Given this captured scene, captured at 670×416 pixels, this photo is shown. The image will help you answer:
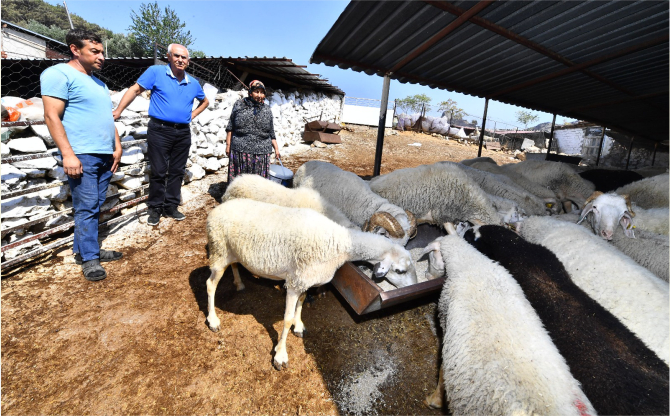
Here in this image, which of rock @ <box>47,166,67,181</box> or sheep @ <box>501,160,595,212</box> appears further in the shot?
sheep @ <box>501,160,595,212</box>

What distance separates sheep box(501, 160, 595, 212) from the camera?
5398 millimetres

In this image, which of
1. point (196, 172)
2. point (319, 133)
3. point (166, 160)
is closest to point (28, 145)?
point (166, 160)

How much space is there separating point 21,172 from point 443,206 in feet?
17.9

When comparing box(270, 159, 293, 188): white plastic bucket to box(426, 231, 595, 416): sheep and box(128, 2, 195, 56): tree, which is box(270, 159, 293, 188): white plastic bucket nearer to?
box(426, 231, 595, 416): sheep

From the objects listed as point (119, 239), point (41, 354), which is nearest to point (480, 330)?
point (41, 354)

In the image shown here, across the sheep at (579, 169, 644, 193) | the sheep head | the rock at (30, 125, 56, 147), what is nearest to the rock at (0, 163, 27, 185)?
the rock at (30, 125, 56, 147)

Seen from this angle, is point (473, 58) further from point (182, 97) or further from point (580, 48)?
point (182, 97)

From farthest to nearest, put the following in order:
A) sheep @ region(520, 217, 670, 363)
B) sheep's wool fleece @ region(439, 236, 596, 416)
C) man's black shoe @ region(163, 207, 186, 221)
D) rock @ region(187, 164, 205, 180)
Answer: rock @ region(187, 164, 205, 180) < man's black shoe @ region(163, 207, 186, 221) < sheep @ region(520, 217, 670, 363) < sheep's wool fleece @ region(439, 236, 596, 416)

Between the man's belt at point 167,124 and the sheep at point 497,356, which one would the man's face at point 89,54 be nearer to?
the man's belt at point 167,124

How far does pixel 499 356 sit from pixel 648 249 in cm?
270

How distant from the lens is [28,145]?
3441 mm

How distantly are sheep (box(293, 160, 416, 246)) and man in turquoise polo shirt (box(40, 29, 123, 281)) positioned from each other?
2649 mm

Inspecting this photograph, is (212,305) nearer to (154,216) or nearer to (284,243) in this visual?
(284,243)

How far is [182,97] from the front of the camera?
424 cm
